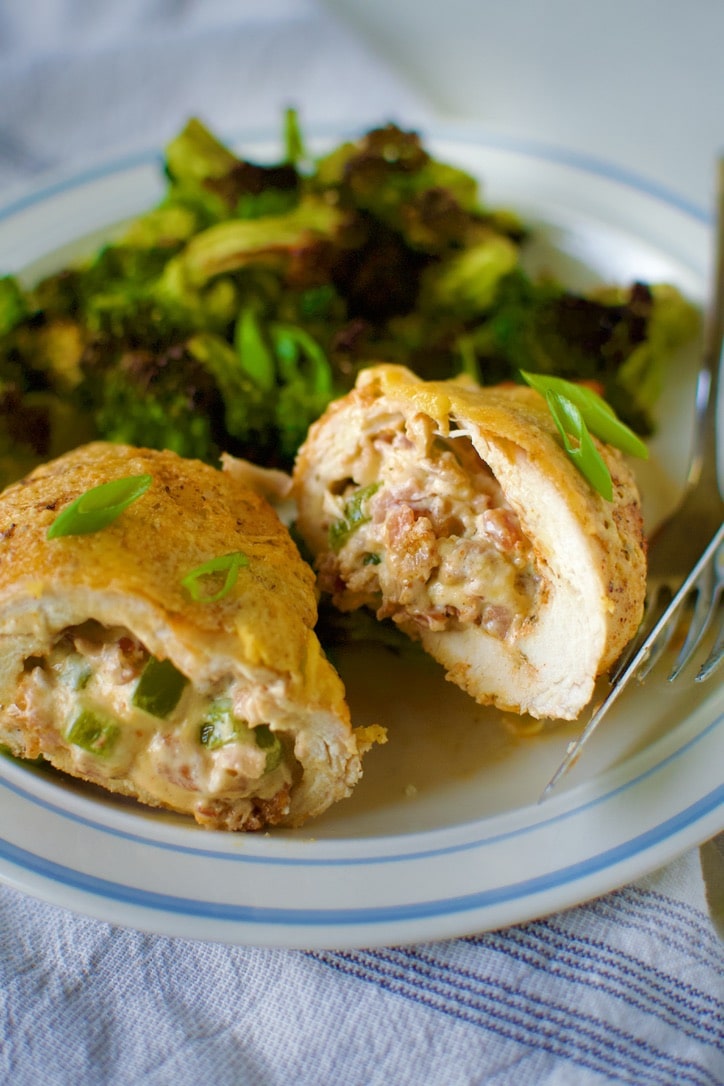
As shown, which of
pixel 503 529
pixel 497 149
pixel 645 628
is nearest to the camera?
pixel 503 529

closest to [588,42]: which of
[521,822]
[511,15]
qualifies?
[511,15]

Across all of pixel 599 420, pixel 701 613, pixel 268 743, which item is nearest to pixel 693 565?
pixel 701 613

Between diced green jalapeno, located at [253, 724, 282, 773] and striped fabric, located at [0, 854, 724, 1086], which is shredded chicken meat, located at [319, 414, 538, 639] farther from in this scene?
striped fabric, located at [0, 854, 724, 1086]

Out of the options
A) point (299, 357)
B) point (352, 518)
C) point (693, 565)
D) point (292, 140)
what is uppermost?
point (292, 140)

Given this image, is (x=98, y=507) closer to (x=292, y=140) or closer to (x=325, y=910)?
(x=325, y=910)

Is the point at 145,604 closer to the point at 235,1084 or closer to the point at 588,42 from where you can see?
the point at 235,1084

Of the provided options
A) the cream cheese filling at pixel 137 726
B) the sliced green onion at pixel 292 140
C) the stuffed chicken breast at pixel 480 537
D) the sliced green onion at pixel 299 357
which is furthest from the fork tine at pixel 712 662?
the sliced green onion at pixel 292 140

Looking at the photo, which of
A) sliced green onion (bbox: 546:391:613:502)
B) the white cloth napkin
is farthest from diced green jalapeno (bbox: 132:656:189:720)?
sliced green onion (bbox: 546:391:613:502)
